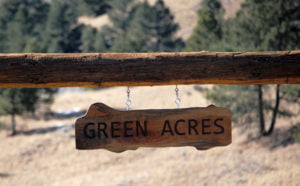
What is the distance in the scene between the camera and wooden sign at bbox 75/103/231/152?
99.8 inches

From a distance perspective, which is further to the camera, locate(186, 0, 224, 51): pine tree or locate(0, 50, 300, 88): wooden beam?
locate(186, 0, 224, 51): pine tree

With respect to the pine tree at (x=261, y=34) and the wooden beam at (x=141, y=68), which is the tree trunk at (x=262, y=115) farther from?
the wooden beam at (x=141, y=68)

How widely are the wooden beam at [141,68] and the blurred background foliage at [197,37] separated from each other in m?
10.3

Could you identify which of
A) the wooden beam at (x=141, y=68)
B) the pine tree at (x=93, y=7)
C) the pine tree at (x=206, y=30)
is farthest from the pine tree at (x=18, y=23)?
the wooden beam at (x=141, y=68)

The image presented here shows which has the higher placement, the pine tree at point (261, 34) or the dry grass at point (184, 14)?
the dry grass at point (184, 14)

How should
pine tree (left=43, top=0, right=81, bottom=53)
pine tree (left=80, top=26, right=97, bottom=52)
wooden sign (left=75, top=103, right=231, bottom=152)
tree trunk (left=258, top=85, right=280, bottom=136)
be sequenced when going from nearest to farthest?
wooden sign (left=75, top=103, right=231, bottom=152) < tree trunk (left=258, top=85, right=280, bottom=136) < pine tree (left=80, top=26, right=97, bottom=52) < pine tree (left=43, top=0, right=81, bottom=53)

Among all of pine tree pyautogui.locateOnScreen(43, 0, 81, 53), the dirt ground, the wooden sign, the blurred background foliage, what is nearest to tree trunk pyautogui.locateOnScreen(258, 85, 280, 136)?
A: the blurred background foliage

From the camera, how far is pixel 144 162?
15.1 m

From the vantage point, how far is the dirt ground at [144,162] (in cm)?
1245

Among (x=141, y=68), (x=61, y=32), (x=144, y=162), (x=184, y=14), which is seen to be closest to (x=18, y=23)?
(x=61, y=32)

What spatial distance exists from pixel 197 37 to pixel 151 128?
18.8m

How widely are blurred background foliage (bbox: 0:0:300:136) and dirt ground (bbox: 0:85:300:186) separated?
Answer: 1.21 meters

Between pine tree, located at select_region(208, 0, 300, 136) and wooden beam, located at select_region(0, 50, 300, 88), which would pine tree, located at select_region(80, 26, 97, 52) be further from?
wooden beam, located at select_region(0, 50, 300, 88)

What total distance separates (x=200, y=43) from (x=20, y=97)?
9186mm
